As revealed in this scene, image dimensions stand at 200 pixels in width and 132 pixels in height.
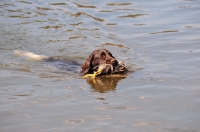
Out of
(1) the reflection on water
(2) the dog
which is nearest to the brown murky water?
(1) the reflection on water

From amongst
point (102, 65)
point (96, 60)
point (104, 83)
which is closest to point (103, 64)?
point (102, 65)

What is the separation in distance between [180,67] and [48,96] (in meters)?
2.76

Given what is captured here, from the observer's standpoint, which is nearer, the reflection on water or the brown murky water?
the brown murky water

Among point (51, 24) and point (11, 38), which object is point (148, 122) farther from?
point (51, 24)

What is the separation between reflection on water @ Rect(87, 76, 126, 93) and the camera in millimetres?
7271

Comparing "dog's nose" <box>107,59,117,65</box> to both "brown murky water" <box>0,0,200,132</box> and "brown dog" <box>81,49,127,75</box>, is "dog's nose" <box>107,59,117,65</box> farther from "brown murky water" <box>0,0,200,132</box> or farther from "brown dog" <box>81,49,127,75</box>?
"brown murky water" <box>0,0,200,132</box>

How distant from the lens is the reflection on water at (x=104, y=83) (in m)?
7.27

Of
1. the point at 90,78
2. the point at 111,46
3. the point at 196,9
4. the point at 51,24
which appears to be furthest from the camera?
the point at 196,9

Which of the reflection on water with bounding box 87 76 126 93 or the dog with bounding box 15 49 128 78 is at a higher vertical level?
the dog with bounding box 15 49 128 78

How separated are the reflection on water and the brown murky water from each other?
0.06ft

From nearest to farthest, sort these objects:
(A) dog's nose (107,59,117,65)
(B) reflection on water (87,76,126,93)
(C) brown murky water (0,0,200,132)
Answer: (C) brown murky water (0,0,200,132), (B) reflection on water (87,76,126,93), (A) dog's nose (107,59,117,65)

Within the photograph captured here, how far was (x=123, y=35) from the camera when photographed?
11.3m

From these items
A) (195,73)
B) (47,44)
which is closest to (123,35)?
(47,44)

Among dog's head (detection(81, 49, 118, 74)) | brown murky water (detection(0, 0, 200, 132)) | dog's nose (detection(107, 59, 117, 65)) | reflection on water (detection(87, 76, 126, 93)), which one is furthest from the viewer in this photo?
dog's head (detection(81, 49, 118, 74))
